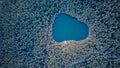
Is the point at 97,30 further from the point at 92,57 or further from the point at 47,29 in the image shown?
the point at 47,29

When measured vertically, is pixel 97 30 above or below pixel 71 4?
below

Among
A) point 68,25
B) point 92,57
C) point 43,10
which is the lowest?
point 92,57

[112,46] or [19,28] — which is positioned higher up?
[19,28]

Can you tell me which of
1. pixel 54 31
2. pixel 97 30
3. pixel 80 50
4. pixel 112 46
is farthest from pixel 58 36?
pixel 112 46

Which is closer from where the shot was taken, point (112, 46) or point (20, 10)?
point (112, 46)

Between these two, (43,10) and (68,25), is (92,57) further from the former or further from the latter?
(43,10)

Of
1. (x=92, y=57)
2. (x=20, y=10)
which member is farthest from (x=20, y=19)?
(x=92, y=57)
